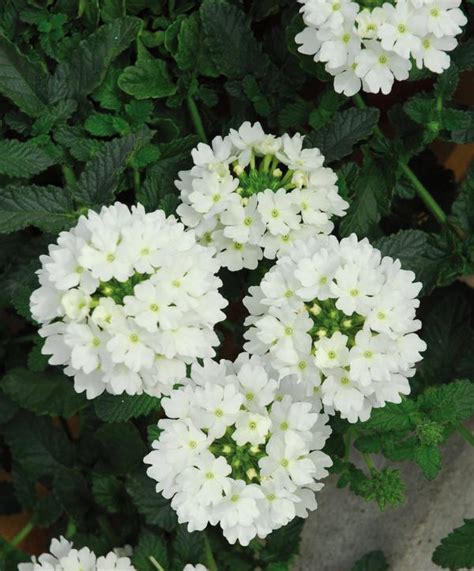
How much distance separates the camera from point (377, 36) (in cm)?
137

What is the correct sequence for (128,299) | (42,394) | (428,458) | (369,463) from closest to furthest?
1. (128,299)
2. (428,458)
3. (369,463)
4. (42,394)

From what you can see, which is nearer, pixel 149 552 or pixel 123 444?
pixel 149 552

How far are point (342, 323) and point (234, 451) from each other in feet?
0.86

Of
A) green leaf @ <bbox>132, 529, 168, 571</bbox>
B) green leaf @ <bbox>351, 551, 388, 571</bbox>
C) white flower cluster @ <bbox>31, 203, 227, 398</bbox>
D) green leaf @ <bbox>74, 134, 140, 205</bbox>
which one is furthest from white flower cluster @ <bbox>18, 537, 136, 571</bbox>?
green leaf @ <bbox>74, 134, 140, 205</bbox>

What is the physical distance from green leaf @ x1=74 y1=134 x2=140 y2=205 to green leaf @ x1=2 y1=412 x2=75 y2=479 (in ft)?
2.16

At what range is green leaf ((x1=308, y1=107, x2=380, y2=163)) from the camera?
1.54m

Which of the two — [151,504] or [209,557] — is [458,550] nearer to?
[209,557]

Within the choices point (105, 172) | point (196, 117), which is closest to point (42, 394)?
point (105, 172)

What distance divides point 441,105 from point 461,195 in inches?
6.8

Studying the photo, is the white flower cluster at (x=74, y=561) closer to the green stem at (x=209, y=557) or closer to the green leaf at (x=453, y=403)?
the green stem at (x=209, y=557)

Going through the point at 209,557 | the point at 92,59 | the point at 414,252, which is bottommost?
the point at 209,557

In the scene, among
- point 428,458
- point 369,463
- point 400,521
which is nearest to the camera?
→ point 428,458

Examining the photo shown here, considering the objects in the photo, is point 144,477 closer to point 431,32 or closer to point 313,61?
point 313,61

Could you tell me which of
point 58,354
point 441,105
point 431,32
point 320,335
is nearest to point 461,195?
point 441,105
